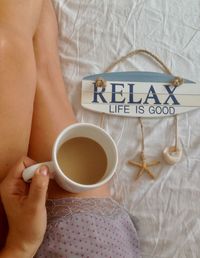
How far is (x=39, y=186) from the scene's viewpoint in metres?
0.55

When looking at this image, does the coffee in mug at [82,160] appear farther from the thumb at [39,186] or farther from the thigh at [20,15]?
the thigh at [20,15]

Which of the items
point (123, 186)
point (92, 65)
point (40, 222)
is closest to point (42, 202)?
point (40, 222)

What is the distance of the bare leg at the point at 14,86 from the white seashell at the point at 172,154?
30cm

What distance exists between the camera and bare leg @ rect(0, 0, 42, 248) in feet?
2.19

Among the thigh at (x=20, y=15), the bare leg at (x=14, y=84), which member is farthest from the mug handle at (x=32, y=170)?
the thigh at (x=20, y=15)

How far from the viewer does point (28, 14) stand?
75cm

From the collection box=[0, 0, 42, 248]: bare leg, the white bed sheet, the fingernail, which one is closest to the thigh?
box=[0, 0, 42, 248]: bare leg

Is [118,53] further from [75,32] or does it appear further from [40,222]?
[40,222]

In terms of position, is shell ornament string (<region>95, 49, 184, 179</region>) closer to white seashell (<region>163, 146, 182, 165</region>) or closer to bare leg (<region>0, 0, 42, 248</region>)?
white seashell (<region>163, 146, 182, 165</region>)

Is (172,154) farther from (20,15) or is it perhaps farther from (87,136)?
(20,15)

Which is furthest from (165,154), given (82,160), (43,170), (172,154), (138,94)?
(43,170)

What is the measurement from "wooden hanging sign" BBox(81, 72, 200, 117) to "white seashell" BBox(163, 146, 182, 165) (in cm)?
8

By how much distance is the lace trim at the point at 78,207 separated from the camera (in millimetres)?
703

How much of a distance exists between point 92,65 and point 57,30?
11 cm
